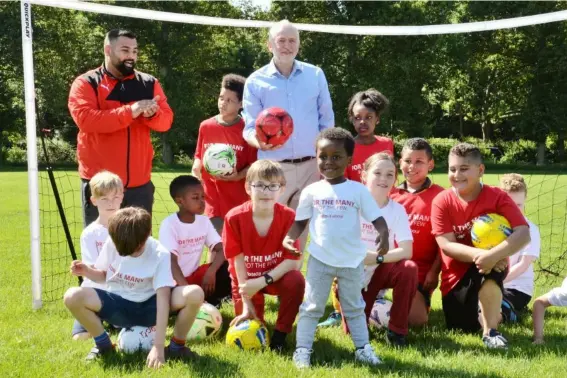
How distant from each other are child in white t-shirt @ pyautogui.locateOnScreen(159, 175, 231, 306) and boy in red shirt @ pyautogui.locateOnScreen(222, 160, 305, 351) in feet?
1.74

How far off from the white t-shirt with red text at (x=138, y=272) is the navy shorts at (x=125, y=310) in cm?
4

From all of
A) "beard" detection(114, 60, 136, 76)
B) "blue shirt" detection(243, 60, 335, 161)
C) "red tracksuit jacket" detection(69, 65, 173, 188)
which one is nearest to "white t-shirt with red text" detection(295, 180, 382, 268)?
"blue shirt" detection(243, 60, 335, 161)

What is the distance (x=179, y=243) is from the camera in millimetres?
5395

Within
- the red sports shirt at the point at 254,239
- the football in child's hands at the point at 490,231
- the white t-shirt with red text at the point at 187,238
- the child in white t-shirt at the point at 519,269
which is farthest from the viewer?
the child in white t-shirt at the point at 519,269

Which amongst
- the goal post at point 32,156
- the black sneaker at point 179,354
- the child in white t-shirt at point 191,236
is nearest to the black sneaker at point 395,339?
the black sneaker at point 179,354

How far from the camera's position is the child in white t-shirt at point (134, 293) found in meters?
4.27

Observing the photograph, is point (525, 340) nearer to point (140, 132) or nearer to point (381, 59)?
point (140, 132)

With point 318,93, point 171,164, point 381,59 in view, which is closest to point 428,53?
point 381,59

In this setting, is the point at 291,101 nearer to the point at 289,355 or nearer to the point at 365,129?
the point at 365,129

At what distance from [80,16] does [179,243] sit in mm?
35339

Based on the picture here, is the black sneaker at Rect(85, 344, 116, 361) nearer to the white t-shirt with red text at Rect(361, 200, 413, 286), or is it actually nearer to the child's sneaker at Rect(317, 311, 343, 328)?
the child's sneaker at Rect(317, 311, 343, 328)

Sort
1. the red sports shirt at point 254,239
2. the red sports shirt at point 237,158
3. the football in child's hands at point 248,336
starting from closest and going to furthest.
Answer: the football in child's hands at point 248,336, the red sports shirt at point 254,239, the red sports shirt at point 237,158

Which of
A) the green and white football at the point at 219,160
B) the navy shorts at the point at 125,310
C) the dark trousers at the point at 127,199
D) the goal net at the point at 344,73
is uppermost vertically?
the goal net at the point at 344,73

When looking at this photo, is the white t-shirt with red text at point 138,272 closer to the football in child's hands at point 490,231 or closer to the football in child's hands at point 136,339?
the football in child's hands at point 136,339
